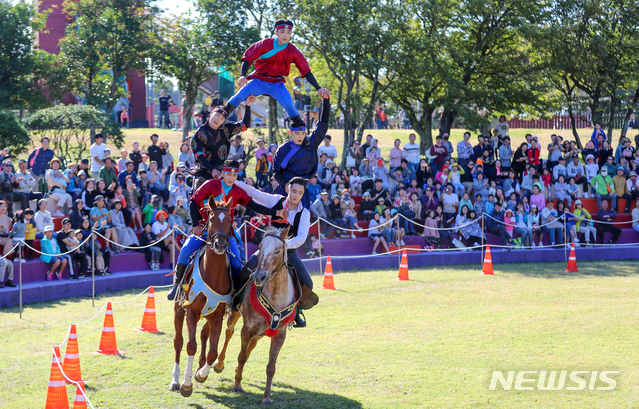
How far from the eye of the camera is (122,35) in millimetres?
25875

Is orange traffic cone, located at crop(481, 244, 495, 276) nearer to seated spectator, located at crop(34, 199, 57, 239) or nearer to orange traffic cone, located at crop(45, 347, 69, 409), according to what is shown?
seated spectator, located at crop(34, 199, 57, 239)

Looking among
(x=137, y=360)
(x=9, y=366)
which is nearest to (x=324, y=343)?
(x=137, y=360)

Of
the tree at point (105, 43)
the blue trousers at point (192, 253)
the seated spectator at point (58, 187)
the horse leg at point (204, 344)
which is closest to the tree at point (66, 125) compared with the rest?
the tree at point (105, 43)

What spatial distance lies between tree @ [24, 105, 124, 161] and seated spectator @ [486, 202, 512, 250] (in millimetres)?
12419

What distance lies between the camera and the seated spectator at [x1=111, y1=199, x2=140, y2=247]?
52.5 feet

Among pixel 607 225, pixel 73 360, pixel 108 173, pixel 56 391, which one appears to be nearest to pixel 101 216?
pixel 108 173

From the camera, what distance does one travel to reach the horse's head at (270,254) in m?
7.32

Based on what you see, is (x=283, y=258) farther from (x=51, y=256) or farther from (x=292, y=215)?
(x=51, y=256)

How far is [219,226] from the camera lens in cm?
745

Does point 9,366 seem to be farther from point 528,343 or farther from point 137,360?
point 528,343

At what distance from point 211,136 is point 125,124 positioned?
85.3 feet

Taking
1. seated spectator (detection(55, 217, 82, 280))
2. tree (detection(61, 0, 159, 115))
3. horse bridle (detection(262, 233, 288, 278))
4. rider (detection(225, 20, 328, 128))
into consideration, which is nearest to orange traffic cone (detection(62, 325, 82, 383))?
horse bridle (detection(262, 233, 288, 278))

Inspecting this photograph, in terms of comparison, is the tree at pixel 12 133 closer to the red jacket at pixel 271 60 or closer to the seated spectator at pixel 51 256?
the seated spectator at pixel 51 256

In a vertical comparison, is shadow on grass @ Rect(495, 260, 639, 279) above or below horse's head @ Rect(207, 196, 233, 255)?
below
